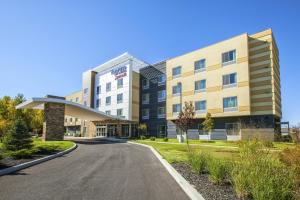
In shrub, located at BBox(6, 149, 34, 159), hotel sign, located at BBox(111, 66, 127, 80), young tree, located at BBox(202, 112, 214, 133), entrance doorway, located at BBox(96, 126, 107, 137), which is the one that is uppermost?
hotel sign, located at BBox(111, 66, 127, 80)

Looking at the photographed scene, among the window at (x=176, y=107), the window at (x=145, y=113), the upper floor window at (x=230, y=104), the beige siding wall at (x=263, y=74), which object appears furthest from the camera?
the window at (x=145, y=113)

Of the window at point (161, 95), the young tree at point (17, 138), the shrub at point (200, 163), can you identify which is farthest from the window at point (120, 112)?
the shrub at point (200, 163)

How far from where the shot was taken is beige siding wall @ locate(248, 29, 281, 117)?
31141 mm

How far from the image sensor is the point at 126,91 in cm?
5153

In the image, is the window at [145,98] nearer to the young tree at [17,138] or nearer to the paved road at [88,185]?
the young tree at [17,138]

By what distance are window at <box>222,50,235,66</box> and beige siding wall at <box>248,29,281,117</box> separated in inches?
95.7

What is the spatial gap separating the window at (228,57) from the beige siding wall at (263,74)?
243 centimetres

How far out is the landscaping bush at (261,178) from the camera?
554cm

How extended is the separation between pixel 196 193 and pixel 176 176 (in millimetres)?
2797

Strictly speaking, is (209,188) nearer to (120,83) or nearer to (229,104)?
(229,104)

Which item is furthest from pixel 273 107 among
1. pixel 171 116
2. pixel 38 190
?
pixel 38 190

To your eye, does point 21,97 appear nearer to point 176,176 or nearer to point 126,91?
point 126,91

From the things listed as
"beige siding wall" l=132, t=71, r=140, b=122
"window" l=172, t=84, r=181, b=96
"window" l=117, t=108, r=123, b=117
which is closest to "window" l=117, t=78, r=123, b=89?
"beige siding wall" l=132, t=71, r=140, b=122

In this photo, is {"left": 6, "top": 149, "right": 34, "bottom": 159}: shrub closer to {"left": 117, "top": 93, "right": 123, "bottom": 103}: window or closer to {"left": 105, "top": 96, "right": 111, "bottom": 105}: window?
{"left": 117, "top": 93, "right": 123, "bottom": 103}: window
